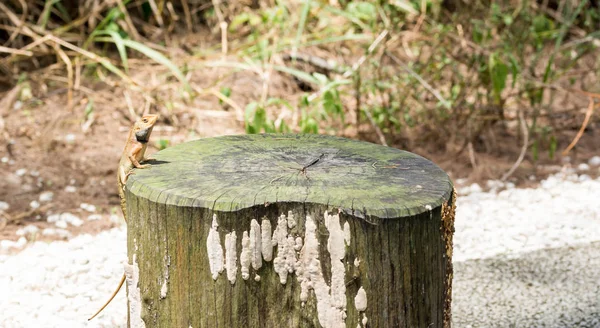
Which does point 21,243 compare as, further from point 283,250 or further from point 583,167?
point 583,167

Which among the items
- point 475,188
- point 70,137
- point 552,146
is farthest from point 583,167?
point 70,137

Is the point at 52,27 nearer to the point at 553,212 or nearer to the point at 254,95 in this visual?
the point at 254,95

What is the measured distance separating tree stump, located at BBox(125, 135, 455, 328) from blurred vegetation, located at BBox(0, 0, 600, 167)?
1.88 m

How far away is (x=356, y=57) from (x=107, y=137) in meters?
1.78

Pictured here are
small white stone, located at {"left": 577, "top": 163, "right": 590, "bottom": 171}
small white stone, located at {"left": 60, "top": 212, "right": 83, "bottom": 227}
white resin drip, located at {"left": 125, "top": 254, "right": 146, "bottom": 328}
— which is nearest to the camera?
white resin drip, located at {"left": 125, "top": 254, "right": 146, "bottom": 328}

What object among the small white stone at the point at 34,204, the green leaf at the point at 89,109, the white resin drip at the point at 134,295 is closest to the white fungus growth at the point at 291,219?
the white resin drip at the point at 134,295

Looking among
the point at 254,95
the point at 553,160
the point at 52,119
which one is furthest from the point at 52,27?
the point at 553,160

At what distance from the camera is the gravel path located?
2.66 meters

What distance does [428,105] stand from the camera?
15.5 ft

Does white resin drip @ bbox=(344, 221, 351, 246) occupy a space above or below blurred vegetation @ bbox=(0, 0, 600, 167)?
above

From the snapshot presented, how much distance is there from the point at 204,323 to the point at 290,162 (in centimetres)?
49

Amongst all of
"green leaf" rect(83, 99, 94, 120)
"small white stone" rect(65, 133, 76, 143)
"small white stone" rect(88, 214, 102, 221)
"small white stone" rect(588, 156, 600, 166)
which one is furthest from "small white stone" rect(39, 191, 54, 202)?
"small white stone" rect(588, 156, 600, 166)

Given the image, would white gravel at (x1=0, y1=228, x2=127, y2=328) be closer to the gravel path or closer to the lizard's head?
the gravel path

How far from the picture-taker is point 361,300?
1.70m
